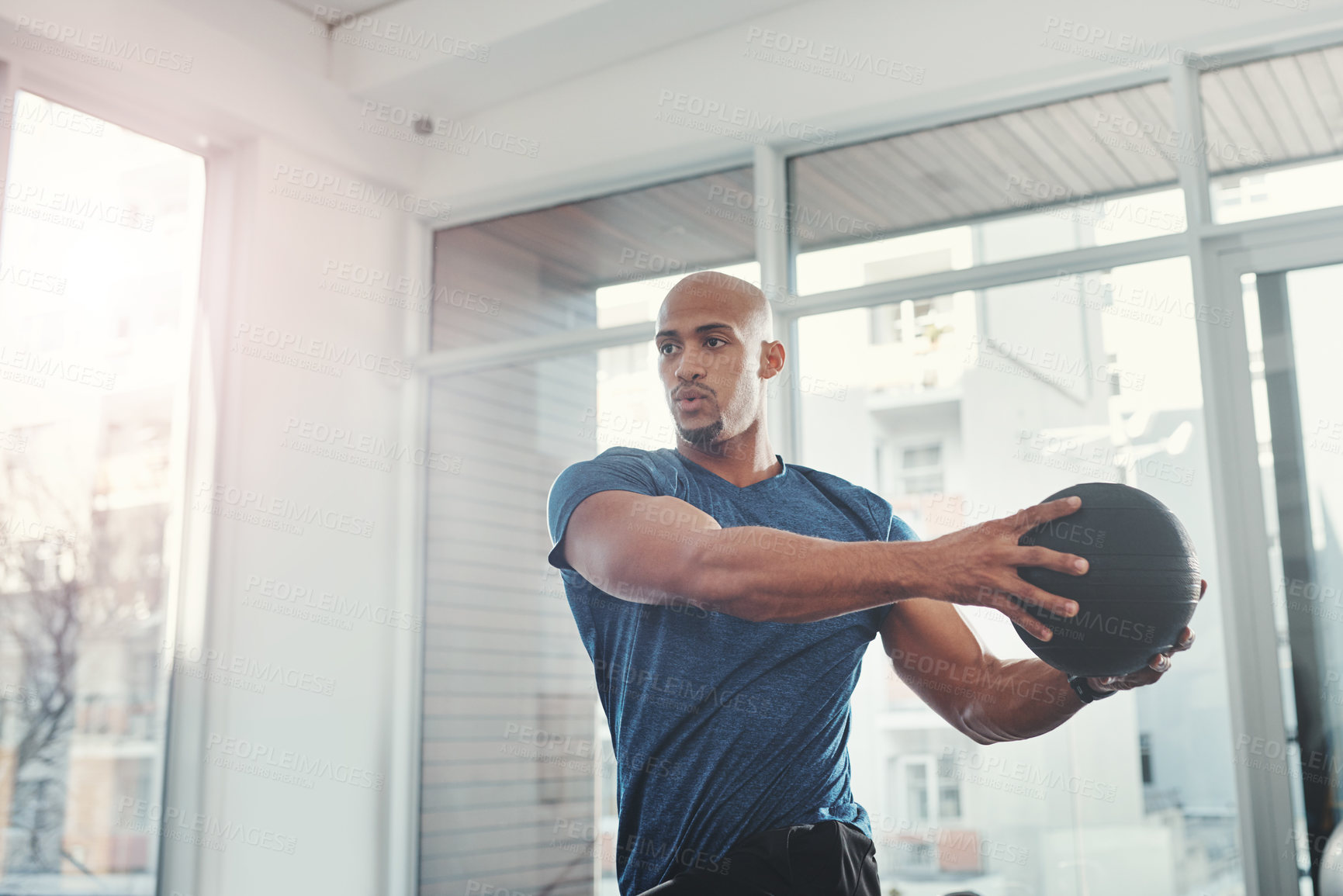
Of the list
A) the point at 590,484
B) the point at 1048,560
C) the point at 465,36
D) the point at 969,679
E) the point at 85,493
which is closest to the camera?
the point at 1048,560

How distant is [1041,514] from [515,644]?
2.57m

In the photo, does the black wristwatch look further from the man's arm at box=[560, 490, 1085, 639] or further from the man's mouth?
the man's mouth

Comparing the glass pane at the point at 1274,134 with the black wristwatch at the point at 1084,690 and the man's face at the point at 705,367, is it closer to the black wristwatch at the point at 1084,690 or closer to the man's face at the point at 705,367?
the man's face at the point at 705,367

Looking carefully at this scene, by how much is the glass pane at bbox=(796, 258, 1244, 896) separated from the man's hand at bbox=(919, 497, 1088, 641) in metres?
1.46

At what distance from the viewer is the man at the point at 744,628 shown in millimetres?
1446

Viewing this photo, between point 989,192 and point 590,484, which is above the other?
point 989,192

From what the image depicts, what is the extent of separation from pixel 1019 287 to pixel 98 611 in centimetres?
260

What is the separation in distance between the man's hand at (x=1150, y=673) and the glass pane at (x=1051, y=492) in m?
1.13

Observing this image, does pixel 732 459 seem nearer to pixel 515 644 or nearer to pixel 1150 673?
pixel 1150 673

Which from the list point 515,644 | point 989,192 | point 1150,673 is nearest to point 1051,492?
point 989,192

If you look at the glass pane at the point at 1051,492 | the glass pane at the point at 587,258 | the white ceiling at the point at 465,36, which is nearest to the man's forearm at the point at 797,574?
the glass pane at the point at 1051,492

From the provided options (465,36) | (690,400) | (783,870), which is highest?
(465,36)

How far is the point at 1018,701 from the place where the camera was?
1821mm

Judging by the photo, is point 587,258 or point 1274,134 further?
point 587,258
